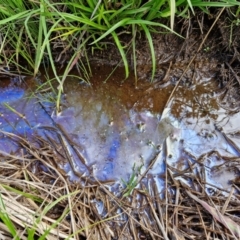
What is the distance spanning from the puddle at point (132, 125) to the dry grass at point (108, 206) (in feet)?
0.18

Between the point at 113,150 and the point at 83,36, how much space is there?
1.65ft

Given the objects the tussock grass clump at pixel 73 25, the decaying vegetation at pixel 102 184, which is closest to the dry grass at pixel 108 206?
the decaying vegetation at pixel 102 184

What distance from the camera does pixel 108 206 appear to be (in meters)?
1.31

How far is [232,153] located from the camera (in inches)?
55.4

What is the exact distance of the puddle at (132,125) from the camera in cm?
140

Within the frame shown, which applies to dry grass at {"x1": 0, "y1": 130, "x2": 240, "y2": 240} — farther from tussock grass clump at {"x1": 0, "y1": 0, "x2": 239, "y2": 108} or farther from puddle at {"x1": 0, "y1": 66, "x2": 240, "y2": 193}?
tussock grass clump at {"x1": 0, "y1": 0, "x2": 239, "y2": 108}

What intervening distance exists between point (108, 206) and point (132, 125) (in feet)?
Answer: 1.18

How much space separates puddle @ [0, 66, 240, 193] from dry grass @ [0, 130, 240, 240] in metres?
0.05

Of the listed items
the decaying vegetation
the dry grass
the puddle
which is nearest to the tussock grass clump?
the decaying vegetation

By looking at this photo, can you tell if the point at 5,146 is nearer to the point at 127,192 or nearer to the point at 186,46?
the point at 127,192

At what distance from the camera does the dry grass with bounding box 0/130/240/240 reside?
1.22 metres

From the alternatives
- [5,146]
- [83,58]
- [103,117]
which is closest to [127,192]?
[103,117]

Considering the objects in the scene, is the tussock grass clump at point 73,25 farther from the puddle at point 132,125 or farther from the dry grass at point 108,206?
the dry grass at point 108,206

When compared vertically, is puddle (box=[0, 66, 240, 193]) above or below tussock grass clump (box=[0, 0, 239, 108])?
below
